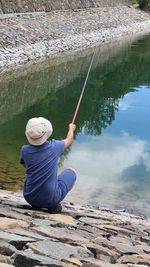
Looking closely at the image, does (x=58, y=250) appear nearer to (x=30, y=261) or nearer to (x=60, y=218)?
(x=30, y=261)

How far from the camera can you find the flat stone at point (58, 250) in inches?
201

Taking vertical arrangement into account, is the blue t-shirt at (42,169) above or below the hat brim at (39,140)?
below

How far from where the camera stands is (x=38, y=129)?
6.48 meters

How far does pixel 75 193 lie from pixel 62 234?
561cm

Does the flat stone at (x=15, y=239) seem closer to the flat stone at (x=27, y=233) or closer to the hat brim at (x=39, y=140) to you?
the flat stone at (x=27, y=233)

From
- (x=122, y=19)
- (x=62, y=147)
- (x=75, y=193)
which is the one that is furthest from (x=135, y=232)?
(x=122, y=19)

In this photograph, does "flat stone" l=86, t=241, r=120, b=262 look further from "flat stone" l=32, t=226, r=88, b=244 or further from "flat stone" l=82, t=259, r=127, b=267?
"flat stone" l=82, t=259, r=127, b=267

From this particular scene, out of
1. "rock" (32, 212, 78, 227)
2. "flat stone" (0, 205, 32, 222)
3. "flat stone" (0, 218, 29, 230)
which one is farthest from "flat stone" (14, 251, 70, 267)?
"rock" (32, 212, 78, 227)

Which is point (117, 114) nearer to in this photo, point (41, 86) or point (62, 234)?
point (41, 86)

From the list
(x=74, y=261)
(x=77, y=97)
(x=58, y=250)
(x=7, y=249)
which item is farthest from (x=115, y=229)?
Answer: (x=77, y=97)

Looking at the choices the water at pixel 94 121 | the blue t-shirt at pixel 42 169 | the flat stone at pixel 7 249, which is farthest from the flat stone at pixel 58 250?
the water at pixel 94 121

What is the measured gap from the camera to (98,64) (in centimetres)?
3681

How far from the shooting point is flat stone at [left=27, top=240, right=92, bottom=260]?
510 centimetres

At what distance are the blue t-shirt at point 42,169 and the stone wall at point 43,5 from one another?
3142cm
